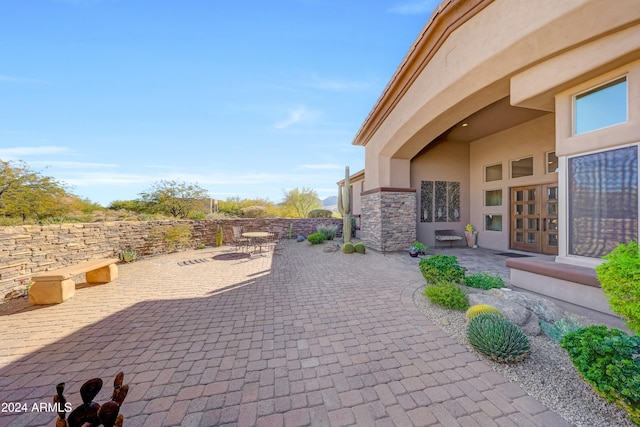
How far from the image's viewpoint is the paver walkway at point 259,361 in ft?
6.55

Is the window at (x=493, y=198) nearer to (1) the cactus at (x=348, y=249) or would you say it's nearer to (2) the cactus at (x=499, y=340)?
(1) the cactus at (x=348, y=249)

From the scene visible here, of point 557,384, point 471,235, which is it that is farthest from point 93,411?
point 471,235

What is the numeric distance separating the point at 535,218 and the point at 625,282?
7.57 m

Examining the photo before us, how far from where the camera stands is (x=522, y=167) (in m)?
8.69

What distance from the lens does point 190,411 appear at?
2.01 m

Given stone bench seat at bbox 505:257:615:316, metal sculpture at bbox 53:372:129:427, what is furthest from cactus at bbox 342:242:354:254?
metal sculpture at bbox 53:372:129:427

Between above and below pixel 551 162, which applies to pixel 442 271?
below

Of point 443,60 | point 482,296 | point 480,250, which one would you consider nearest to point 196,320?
point 482,296

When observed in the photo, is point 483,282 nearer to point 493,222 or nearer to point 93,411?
point 93,411

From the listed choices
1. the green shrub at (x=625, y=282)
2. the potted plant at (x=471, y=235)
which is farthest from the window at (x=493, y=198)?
the green shrub at (x=625, y=282)

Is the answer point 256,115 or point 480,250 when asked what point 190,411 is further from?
point 256,115

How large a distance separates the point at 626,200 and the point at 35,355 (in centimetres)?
884

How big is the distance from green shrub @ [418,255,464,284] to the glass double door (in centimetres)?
563

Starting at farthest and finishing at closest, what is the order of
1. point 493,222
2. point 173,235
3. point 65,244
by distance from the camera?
point 493,222 < point 173,235 < point 65,244
